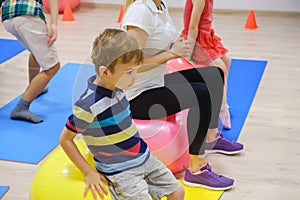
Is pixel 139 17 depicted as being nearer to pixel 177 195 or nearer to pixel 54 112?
pixel 177 195

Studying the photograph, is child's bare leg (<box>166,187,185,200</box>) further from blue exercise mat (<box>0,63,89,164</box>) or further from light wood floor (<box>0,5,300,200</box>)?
blue exercise mat (<box>0,63,89,164</box>)

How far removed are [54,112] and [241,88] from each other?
121cm

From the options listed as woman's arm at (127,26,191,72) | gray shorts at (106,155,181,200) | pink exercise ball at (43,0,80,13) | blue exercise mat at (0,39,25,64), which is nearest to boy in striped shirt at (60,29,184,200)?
gray shorts at (106,155,181,200)

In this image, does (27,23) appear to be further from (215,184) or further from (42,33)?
(215,184)

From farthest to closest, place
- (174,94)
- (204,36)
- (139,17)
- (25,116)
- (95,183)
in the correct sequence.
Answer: (25,116), (204,36), (174,94), (139,17), (95,183)

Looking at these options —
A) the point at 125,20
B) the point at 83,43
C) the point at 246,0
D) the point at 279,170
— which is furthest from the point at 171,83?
the point at 246,0

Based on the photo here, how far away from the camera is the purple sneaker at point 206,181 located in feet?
8.28

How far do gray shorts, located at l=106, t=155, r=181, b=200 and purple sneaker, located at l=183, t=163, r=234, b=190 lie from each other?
48 cm

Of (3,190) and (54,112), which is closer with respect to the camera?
(3,190)

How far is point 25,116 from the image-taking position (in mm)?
3238

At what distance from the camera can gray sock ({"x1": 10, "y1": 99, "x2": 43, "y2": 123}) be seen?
10.6 feet

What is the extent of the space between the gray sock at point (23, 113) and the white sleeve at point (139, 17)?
1.19 meters

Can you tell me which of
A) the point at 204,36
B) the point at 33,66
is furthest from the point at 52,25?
the point at 204,36

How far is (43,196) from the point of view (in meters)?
2.06
